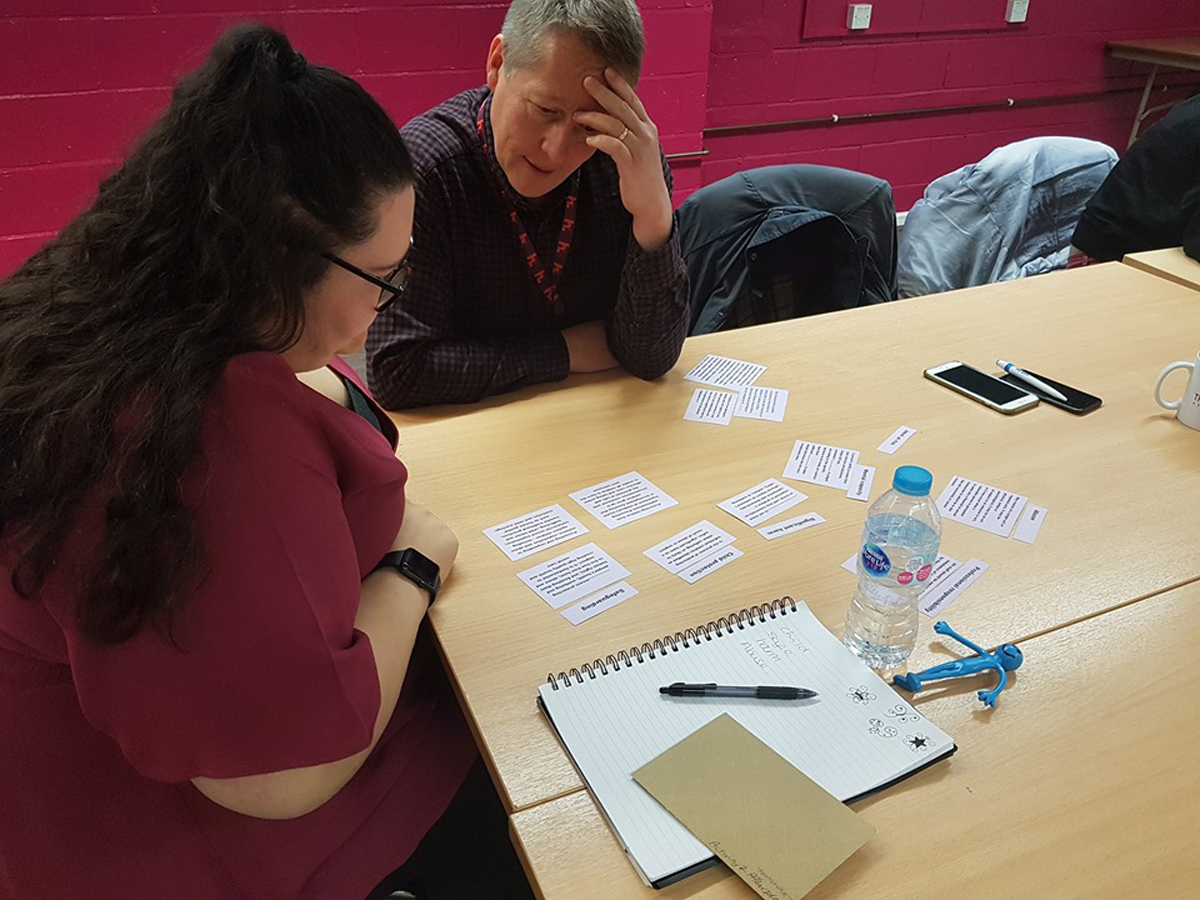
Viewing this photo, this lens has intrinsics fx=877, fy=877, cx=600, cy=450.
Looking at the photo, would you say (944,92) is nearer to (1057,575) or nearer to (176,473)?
(1057,575)

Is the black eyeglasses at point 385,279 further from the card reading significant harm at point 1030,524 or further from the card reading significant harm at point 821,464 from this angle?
the card reading significant harm at point 1030,524

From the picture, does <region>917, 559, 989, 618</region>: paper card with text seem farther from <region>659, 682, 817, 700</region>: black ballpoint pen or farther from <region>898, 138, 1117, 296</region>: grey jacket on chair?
<region>898, 138, 1117, 296</region>: grey jacket on chair

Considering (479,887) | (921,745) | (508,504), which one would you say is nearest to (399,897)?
(479,887)

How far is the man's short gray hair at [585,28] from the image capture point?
1.31 m

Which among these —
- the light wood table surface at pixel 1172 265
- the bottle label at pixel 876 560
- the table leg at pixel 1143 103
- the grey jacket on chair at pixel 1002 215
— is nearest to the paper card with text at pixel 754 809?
the bottle label at pixel 876 560

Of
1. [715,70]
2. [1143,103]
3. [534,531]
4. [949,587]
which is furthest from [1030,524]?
[1143,103]

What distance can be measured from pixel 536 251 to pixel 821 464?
2.09ft

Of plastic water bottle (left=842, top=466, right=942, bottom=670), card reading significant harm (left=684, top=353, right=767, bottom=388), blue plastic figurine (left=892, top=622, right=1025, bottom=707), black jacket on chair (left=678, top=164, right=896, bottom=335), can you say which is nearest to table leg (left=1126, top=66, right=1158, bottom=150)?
black jacket on chair (left=678, top=164, right=896, bottom=335)

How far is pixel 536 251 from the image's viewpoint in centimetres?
158

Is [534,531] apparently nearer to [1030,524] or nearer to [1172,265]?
[1030,524]

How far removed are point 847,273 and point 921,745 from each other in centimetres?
148

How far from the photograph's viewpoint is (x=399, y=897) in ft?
3.68

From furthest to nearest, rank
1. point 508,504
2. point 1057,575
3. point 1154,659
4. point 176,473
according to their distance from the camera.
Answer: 1. point 508,504
2. point 1057,575
3. point 1154,659
4. point 176,473

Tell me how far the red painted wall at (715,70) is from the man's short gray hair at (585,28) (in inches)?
23.5
